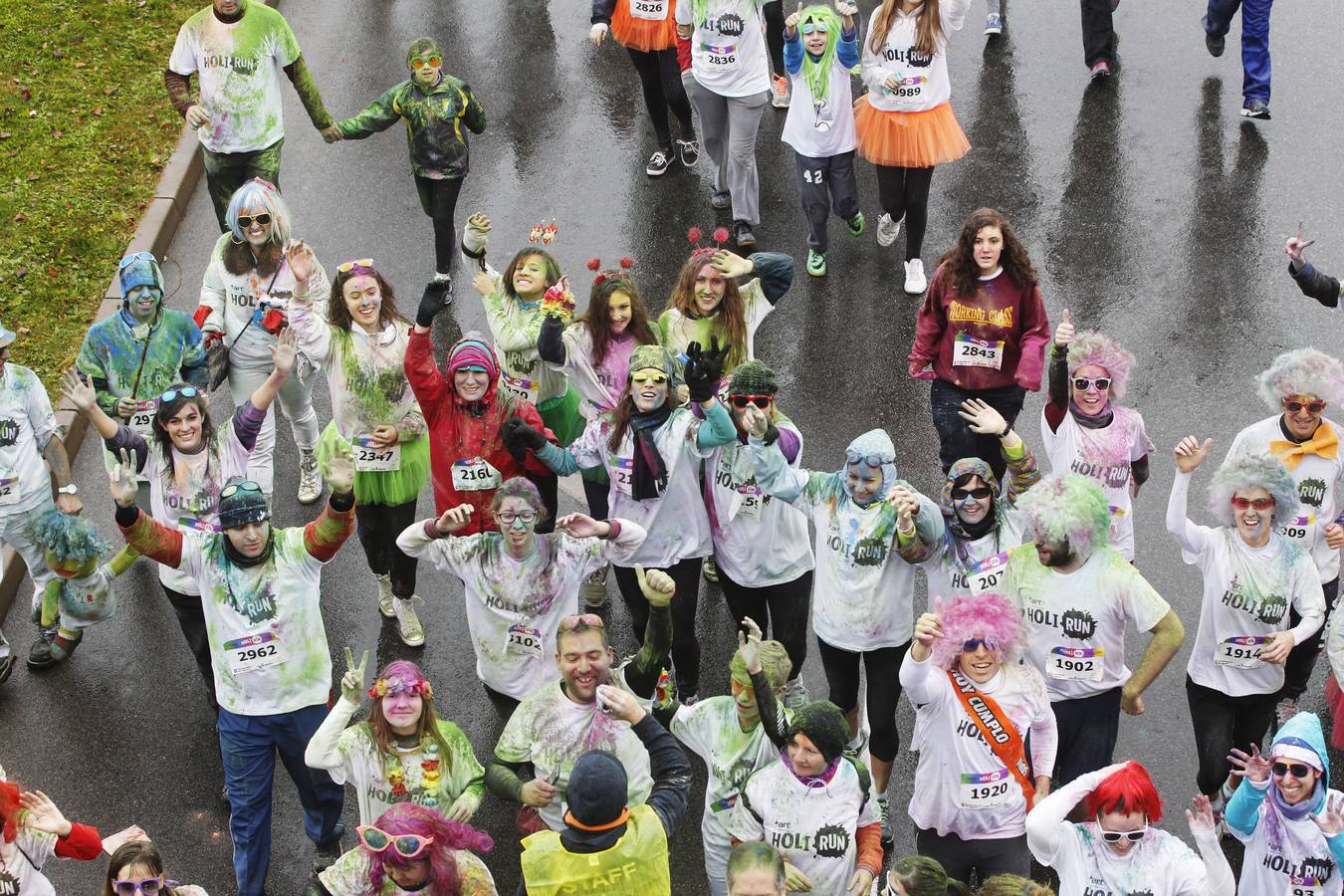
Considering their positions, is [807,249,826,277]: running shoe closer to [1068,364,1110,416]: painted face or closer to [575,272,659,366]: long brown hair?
[575,272,659,366]: long brown hair

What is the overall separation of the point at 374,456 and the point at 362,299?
2.61 feet

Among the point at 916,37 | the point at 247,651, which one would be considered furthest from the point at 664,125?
the point at 247,651

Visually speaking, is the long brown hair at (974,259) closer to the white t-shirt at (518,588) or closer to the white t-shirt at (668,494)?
the white t-shirt at (668,494)

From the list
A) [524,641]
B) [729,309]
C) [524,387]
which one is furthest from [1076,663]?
[524,387]

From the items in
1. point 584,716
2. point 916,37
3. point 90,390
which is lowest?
point 584,716

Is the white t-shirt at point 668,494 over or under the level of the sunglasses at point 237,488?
under

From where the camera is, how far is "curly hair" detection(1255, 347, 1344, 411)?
7.86 m

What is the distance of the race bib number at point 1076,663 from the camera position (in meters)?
7.18

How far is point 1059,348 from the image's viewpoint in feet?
27.4

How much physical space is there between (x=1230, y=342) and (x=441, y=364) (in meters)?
4.99

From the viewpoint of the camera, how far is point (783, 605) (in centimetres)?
809

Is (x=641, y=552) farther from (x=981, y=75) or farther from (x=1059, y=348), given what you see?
(x=981, y=75)

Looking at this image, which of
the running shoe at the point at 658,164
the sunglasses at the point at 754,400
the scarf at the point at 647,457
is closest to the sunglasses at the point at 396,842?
the scarf at the point at 647,457

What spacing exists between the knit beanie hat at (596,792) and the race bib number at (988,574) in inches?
81.6
